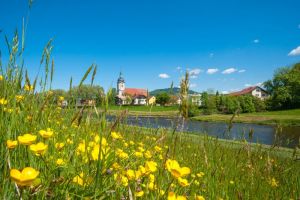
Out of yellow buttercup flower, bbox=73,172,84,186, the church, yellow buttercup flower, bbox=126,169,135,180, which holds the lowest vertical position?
yellow buttercup flower, bbox=126,169,135,180

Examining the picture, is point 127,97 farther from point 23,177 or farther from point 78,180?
point 23,177

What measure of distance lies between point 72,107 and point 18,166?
2.37ft

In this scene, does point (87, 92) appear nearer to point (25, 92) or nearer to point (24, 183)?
point (25, 92)

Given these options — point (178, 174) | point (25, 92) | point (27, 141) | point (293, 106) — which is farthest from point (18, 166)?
point (293, 106)

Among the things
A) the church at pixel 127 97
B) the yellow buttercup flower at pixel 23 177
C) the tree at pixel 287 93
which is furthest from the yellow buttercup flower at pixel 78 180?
the tree at pixel 287 93

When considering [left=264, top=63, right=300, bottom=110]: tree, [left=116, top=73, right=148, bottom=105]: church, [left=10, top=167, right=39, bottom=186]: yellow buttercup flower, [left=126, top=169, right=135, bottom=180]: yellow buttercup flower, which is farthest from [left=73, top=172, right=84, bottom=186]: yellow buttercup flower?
[left=264, top=63, right=300, bottom=110]: tree

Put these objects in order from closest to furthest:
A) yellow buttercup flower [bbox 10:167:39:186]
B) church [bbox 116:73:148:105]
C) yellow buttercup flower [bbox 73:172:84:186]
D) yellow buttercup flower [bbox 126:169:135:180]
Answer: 1. yellow buttercup flower [bbox 10:167:39:186]
2. yellow buttercup flower [bbox 73:172:84:186]
3. yellow buttercup flower [bbox 126:169:135:180]
4. church [bbox 116:73:148:105]

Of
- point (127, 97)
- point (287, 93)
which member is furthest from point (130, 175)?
point (287, 93)

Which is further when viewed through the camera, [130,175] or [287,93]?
[287,93]

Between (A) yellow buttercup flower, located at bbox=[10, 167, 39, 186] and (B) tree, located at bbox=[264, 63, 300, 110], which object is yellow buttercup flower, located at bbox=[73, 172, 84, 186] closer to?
(A) yellow buttercup flower, located at bbox=[10, 167, 39, 186]

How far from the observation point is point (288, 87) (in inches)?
2504

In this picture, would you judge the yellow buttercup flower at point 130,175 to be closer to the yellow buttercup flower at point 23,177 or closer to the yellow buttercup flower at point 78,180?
the yellow buttercup flower at point 78,180

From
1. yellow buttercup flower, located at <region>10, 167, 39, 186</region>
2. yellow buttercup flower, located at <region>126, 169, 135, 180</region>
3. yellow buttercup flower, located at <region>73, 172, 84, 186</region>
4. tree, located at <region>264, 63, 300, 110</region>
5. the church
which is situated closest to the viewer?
yellow buttercup flower, located at <region>10, 167, 39, 186</region>

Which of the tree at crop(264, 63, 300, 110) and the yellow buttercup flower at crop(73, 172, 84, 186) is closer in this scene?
the yellow buttercup flower at crop(73, 172, 84, 186)
